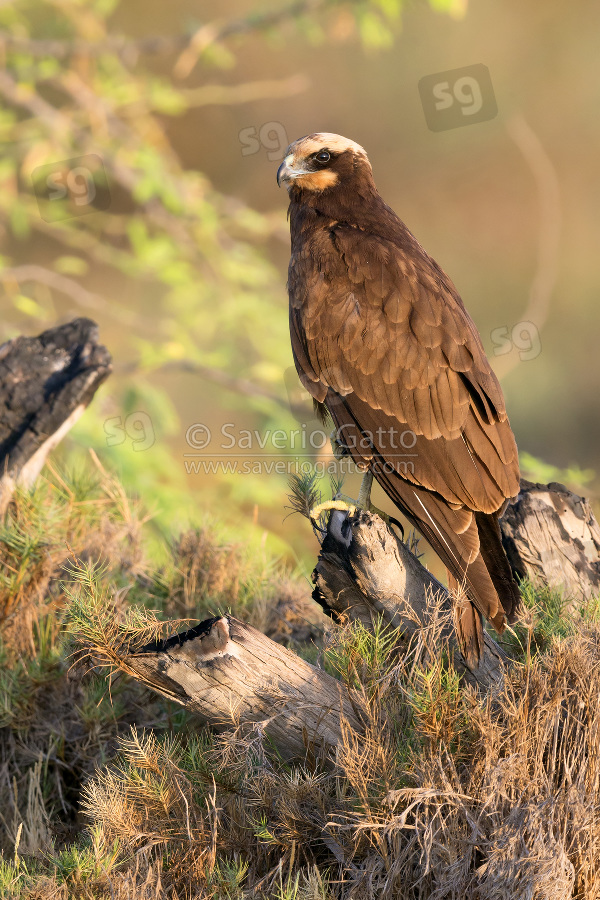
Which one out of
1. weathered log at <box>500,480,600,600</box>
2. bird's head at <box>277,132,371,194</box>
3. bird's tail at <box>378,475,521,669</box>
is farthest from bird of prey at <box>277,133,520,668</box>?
weathered log at <box>500,480,600,600</box>

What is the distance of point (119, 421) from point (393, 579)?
334 cm

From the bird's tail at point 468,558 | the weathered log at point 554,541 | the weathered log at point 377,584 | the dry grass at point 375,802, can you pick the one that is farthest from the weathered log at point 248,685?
the weathered log at point 554,541

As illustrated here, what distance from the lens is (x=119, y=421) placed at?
5.61m

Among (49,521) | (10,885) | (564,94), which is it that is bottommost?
(10,885)

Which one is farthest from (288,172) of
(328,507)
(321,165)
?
(328,507)

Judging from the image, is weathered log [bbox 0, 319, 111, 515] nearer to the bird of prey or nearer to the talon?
the bird of prey

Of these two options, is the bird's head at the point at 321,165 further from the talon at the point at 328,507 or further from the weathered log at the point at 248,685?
the weathered log at the point at 248,685

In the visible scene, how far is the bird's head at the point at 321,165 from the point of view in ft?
11.5

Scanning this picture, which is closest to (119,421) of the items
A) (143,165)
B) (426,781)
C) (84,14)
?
(143,165)

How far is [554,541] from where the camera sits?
345cm

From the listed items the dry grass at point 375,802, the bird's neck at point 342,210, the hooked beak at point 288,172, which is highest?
the hooked beak at point 288,172

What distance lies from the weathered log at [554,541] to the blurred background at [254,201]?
1.45 feet

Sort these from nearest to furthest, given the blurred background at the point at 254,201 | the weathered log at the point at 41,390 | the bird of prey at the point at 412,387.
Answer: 1. the bird of prey at the point at 412,387
2. the weathered log at the point at 41,390
3. the blurred background at the point at 254,201

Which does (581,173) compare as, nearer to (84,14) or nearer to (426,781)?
(84,14)
